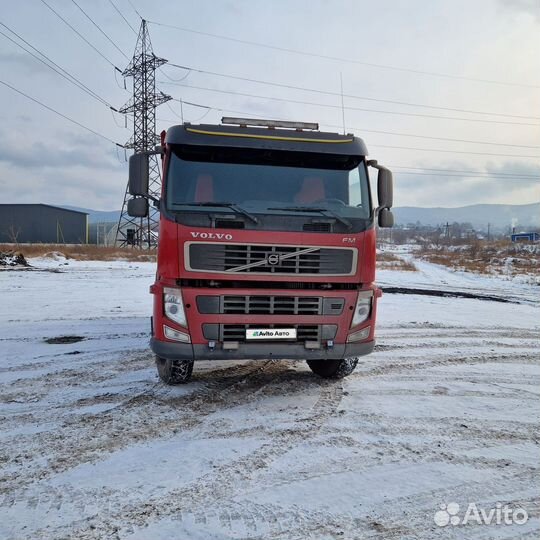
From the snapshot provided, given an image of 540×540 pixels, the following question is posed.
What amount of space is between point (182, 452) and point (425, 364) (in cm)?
412

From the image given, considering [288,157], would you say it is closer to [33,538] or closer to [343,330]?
[343,330]

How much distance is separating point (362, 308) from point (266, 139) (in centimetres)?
213

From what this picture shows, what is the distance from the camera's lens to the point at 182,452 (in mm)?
3656

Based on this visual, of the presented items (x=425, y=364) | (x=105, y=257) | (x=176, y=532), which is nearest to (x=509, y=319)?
(x=425, y=364)

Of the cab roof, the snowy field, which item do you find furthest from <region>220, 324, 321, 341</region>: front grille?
the cab roof

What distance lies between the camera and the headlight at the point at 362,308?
4.94m

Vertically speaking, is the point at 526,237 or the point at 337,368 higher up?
the point at 526,237

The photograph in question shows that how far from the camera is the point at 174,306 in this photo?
15.2 ft

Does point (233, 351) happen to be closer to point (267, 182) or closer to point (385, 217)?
point (267, 182)

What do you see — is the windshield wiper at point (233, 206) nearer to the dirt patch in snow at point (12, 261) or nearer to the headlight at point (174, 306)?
the headlight at point (174, 306)

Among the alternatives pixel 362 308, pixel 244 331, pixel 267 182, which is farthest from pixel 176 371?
pixel 267 182

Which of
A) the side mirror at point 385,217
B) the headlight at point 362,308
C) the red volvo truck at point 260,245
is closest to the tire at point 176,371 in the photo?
the red volvo truck at point 260,245

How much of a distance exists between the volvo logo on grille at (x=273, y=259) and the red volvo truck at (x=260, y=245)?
0.07 feet

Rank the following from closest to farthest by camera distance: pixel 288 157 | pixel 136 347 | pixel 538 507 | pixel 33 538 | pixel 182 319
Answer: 1. pixel 33 538
2. pixel 538 507
3. pixel 182 319
4. pixel 288 157
5. pixel 136 347
